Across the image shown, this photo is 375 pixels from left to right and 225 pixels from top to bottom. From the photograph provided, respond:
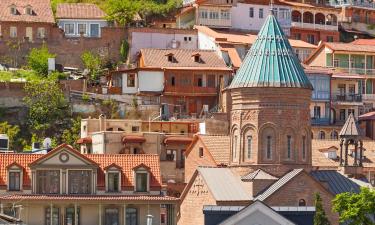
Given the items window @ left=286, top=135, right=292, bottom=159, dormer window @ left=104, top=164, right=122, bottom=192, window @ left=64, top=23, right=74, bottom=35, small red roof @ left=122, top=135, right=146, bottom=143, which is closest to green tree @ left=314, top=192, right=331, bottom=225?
window @ left=286, top=135, right=292, bottom=159

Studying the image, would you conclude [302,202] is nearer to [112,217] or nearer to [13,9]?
[112,217]

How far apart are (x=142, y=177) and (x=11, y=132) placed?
22.9 m

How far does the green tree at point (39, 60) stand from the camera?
365 ft

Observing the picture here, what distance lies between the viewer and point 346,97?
376ft

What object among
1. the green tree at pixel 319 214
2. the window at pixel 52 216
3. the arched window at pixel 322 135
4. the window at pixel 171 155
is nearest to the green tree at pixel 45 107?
the window at pixel 171 155

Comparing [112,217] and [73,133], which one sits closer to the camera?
[112,217]

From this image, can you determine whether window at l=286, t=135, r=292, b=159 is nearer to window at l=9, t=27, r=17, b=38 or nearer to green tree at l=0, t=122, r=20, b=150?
green tree at l=0, t=122, r=20, b=150

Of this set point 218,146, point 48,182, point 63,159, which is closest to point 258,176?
point 218,146

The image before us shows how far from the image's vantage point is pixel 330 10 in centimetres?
13088

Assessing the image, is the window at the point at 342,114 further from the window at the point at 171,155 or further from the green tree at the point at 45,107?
the window at the point at 171,155

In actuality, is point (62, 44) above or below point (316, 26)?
below

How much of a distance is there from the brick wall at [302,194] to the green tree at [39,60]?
3549cm

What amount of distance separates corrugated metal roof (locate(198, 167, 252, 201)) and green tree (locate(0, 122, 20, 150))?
2255 centimetres

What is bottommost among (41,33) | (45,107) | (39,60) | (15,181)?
(15,181)
